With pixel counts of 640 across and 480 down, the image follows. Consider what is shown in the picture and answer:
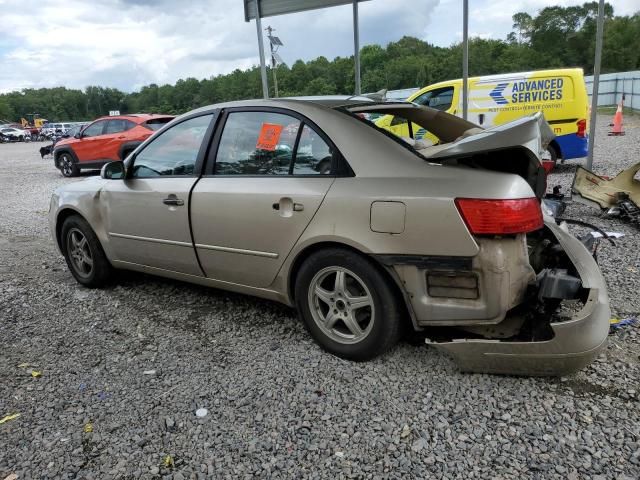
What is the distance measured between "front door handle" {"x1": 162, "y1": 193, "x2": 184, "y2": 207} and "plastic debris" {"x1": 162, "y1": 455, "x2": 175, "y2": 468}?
1.78 metres

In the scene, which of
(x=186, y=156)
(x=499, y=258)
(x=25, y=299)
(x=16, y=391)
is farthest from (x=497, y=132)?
(x=25, y=299)

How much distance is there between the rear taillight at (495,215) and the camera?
2.43 meters

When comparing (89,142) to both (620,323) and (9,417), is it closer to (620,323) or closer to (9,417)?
(9,417)

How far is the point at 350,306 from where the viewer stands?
2.90 m

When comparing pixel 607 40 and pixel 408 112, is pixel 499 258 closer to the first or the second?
pixel 408 112

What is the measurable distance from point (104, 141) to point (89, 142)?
0.57 metres

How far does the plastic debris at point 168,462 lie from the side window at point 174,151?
198 centimetres

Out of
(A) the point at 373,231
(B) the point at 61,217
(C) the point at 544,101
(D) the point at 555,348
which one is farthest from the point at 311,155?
(C) the point at 544,101

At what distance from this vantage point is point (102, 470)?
2254 millimetres

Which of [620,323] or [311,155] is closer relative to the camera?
[311,155]

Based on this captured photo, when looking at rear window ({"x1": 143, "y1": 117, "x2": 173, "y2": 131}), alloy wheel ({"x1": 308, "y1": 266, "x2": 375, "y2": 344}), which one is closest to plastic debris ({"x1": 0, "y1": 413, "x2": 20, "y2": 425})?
alloy wheel ({"x1": 308, "y1": 266, "x2": 375, "y2": 344})

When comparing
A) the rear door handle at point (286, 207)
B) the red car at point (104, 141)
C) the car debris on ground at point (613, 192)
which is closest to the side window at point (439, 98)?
the car debris on ground at point (613, 192)

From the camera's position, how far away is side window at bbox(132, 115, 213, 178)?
3.64m

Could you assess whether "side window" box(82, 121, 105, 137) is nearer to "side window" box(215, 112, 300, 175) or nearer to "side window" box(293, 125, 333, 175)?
"side window" box(215, 112, 300, 175)
